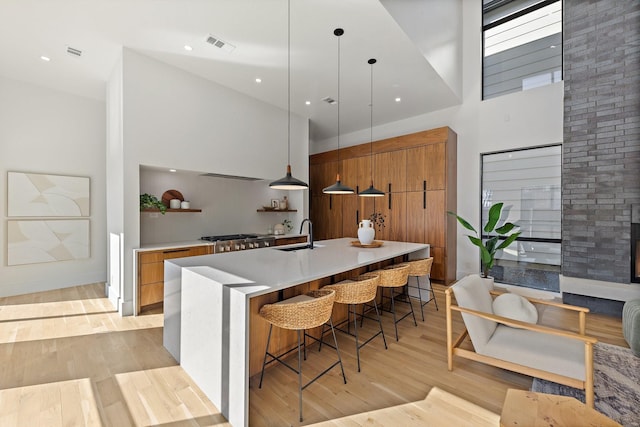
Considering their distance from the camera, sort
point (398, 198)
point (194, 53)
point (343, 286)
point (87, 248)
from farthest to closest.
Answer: point (398, 198)
point (87, 248)
point (194, 53)
point (343, 286)

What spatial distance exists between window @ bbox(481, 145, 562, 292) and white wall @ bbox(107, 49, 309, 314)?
147 inches

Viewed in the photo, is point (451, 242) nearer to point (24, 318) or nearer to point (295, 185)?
point (295, 185)

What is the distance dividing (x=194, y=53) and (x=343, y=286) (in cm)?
343

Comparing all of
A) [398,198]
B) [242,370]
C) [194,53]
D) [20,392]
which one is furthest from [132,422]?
[398,198]

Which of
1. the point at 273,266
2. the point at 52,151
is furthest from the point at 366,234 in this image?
the point at 52,151

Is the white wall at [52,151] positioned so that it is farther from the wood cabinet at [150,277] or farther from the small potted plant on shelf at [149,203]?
the wood cabinet at [150,277]

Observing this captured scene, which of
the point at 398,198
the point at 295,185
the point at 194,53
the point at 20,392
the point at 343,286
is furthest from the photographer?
the point at 398,198

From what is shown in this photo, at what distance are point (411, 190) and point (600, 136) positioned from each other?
8.36 ft

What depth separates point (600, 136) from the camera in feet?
11.8

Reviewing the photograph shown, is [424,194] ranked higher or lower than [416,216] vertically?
higher

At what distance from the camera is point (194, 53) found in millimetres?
→ 3531

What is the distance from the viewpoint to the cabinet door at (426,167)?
15.7 feet

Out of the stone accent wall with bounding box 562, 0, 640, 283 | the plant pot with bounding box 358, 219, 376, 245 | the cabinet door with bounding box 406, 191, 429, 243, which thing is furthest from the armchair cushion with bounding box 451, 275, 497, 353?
the cabinet door with bounding box 406, 191, 429, 243

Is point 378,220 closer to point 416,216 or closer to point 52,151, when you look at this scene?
point 416,216
